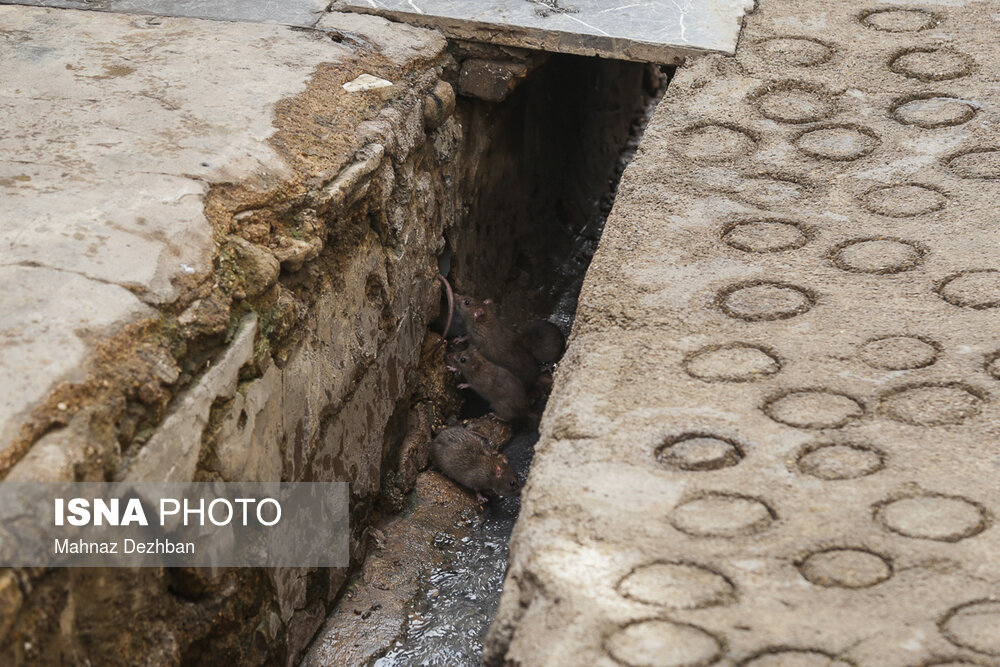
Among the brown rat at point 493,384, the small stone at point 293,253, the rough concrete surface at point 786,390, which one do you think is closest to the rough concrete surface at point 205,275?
the small stone at point 293,253

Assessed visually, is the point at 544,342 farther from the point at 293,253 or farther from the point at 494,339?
the point at 293,253

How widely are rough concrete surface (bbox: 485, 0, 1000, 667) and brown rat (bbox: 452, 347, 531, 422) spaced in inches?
43.8

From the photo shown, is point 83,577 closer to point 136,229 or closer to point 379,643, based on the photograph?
point 136,229

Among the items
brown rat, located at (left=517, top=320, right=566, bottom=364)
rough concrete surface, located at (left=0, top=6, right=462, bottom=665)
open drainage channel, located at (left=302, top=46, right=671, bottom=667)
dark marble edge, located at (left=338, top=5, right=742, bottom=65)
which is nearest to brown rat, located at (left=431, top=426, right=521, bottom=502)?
open drainage channel, located at (left=302, top=46, right=671, bottom=667)

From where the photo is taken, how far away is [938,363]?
2494mm

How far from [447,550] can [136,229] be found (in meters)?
1.58

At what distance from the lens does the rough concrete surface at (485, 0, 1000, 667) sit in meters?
1.83

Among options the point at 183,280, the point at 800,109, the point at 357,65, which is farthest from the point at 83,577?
the point at 800,109

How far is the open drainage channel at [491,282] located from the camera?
321cm

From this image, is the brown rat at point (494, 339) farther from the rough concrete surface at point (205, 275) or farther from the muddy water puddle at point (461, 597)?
the muddy water puddle at point (461, 597)

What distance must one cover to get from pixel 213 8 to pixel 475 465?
190 cm

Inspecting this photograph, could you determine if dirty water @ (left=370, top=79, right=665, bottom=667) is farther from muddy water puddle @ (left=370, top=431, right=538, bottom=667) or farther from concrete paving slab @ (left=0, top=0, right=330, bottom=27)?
concrete paving slab @ (left=0, top=0, right=330, bottom=27)

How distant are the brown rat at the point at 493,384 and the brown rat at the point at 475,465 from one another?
1.06ft

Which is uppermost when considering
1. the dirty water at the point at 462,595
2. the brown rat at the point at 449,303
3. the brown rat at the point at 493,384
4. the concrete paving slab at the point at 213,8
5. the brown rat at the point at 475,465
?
the concrete paving slab at the point at 213,8
